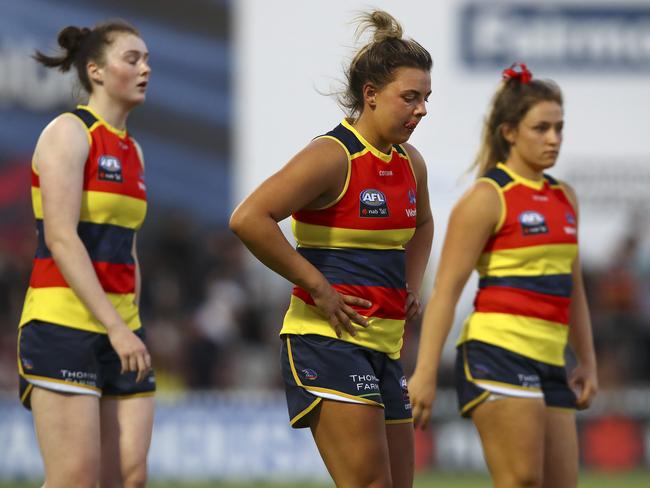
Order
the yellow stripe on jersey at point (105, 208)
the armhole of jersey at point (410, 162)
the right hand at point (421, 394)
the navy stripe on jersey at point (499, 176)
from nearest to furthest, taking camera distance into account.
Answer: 1. the armhole of jersey at point (410, 162)
2. the yellow stripe on jersey at point (105, 208)
3. the right hand at point (421, 394)
4. the navy stripe on jersey at point (499, 176)

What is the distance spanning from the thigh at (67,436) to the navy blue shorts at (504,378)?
1668 mm

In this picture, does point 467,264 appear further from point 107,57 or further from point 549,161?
point 107,57

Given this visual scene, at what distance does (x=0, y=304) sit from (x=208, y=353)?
2038 mm

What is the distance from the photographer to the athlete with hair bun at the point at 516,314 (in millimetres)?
5379

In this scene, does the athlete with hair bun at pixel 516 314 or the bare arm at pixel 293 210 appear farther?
the athlete with hair bun at pixel 516 314

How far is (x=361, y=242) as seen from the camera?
15.3 feet

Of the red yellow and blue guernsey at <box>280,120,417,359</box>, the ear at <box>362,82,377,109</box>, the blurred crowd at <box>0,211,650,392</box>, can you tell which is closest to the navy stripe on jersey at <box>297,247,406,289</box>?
the red yellow and blue guernsey at <box>280,120,417,359</box>

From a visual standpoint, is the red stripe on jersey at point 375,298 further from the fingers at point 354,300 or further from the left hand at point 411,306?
the left hand at point 411,306

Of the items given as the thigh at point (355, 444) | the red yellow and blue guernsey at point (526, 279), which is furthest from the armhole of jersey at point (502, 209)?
the thigh at point (355, 444)

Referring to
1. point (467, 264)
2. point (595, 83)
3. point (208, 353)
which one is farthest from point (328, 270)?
point (595, 83)

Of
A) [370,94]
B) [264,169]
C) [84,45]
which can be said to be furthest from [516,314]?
[264,169]

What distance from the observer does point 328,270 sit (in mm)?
4664

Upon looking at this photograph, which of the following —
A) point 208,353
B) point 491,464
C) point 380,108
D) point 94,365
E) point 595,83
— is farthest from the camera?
point 595,83

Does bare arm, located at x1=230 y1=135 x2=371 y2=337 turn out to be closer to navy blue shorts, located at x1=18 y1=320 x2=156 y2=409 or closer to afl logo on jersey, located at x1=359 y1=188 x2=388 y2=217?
afl logo on jersey, located at x1=359 y1=188 x2=388 y2=217
